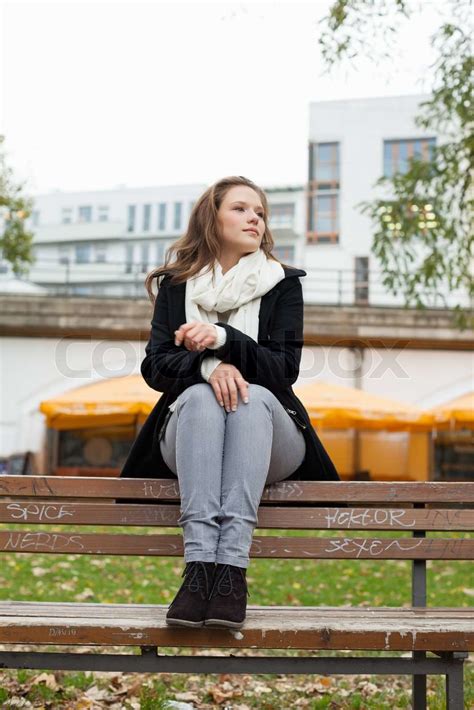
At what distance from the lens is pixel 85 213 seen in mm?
67188

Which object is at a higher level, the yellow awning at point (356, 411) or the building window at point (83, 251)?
the building window at point (83, 251)

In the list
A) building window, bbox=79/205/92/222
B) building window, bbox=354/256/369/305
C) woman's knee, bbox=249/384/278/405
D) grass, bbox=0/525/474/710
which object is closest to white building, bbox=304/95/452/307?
building window, bbox=354/256/369/305

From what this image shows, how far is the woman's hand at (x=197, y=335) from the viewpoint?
121 inches

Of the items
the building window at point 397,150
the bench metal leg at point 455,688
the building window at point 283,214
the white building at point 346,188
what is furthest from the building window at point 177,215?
the bench metal leg at point 455,688

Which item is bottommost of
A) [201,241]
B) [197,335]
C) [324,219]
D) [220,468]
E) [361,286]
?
[220,468]

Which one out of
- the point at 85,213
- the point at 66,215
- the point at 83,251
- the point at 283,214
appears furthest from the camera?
the point at 66,215

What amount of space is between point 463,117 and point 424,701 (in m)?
6.11

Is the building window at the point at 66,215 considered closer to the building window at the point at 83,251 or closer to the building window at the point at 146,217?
the building window at the point at 83,251

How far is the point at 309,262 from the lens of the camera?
26562mm

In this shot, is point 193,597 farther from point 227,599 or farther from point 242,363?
point 242,363

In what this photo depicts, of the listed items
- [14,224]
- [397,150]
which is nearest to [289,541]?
[14,224]

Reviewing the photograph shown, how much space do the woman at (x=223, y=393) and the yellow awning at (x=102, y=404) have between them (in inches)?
444

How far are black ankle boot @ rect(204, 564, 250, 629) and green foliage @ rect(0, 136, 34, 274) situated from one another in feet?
61.2

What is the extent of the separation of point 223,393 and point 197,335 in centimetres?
31
